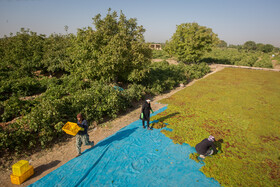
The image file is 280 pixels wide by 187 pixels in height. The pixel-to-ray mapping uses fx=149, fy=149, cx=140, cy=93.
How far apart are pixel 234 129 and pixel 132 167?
7.18 meters

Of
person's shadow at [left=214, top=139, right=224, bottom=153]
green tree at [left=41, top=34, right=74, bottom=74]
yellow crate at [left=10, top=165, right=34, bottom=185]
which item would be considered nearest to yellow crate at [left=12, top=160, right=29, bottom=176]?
yellow crate at [left=10, top=165, right=34, bottom=185]

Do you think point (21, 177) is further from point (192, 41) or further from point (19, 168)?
point (192, 41)

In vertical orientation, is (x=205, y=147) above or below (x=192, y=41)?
below

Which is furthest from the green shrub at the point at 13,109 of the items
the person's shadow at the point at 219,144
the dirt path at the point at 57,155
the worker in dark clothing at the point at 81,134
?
the person's shadow at the point at 219,144

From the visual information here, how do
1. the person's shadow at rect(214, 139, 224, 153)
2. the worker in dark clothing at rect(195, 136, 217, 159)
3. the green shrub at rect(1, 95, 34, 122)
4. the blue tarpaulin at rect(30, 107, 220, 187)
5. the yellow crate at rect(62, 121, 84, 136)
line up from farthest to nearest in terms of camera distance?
the green shrub at rect(1, 95, 34, 122), the person's shadow at rect(214, 139, 224, 153), the worker in dark clothing at rect(195, 136, 217, 159), the yellow crate at rect(62, 121, 84, 136), the blue tarpaulin at rect(30, 107, 220, 187)

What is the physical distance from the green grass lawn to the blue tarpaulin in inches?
29.2

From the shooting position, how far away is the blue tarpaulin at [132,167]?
5570 millimetres

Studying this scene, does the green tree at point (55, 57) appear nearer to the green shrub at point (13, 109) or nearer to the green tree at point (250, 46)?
the green shrub at point (13, 109)

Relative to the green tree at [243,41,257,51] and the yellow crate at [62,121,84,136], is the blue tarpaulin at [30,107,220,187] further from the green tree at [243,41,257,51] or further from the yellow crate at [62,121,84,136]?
the green tree at [243,41,257,51]

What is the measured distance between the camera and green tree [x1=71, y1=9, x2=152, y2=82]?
12586 mm

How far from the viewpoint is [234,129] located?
31.2 ft

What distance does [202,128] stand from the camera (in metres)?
9.38

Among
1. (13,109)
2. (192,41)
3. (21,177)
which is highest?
(192,41)

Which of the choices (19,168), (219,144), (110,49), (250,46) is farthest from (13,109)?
(250,46)
